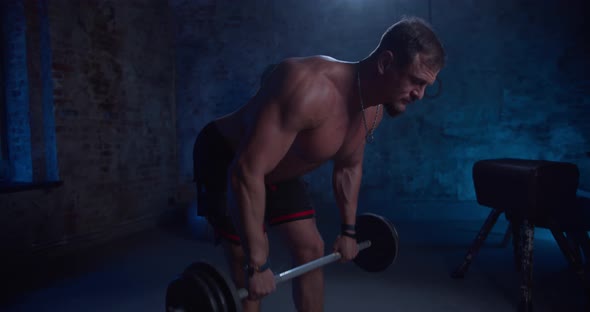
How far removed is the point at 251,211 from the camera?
1.35 metres

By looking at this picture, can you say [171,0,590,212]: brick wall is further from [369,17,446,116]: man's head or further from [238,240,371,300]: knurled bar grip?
[369,17,446,116]: man's head

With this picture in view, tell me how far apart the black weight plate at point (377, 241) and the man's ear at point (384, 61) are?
0.84 meters

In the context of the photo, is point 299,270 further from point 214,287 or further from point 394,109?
point 394,109

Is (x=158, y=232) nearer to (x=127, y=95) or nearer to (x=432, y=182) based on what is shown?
(x=127, y=95)

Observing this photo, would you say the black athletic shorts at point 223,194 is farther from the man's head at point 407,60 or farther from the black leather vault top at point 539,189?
the black leather vault top at point 539,189

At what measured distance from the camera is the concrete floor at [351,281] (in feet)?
8.71

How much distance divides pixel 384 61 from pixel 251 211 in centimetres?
76

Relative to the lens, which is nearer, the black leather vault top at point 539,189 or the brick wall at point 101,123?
the black leather vault top at point 539,189

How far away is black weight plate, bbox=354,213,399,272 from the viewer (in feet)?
6.40

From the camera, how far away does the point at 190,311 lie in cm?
137

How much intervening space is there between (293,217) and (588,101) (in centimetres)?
466

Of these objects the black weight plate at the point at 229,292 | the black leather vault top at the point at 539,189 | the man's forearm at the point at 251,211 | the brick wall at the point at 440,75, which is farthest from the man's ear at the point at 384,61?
the brick wall at the point at 440,75

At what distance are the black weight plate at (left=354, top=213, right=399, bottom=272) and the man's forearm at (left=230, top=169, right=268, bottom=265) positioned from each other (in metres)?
0.83

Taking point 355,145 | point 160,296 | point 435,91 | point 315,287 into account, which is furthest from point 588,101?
point 160,296
